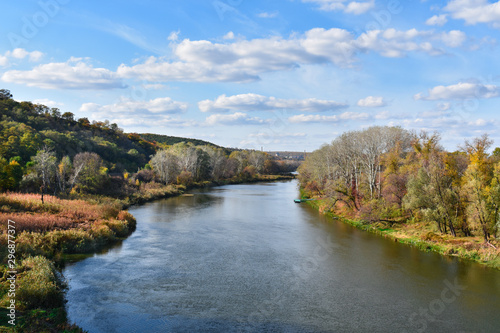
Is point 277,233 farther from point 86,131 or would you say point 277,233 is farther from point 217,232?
point 86,131

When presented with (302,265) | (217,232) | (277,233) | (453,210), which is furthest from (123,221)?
(453,210)

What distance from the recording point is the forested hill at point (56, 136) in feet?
162

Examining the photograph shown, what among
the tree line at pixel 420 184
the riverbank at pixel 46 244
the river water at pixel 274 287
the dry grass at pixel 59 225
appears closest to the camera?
the riverbank at pixel 46 244

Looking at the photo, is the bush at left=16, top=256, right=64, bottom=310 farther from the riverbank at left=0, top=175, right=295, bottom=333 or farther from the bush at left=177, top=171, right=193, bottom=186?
the bush at left=177, top=171, right=193, bottom=186

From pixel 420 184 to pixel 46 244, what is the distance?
2888 centimetres

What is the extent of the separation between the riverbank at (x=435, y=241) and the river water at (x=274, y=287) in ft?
3.35

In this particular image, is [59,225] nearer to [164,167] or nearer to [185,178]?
[164,167]

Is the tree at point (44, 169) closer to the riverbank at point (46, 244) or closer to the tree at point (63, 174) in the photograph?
the tree at point (63, 174)

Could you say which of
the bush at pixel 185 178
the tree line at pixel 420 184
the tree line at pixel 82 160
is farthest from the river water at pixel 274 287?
the bush at pixel 185 178

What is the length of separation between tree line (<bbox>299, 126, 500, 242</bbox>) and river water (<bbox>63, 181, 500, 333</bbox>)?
4.45 meters

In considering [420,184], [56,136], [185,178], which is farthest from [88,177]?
[420,184]

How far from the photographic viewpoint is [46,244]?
20750 mm

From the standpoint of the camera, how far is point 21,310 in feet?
41.3

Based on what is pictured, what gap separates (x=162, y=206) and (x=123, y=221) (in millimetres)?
17264
